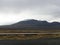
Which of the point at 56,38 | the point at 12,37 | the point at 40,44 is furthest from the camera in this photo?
the point at 56,38

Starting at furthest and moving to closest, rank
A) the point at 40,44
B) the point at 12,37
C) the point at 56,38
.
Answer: the point at 56,38
the point at 40,44
the point at 12,37

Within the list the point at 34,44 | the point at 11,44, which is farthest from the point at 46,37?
the point at 11,44

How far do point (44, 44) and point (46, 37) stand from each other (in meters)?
3.04

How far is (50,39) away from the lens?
1998cm

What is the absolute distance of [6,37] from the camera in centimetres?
1611

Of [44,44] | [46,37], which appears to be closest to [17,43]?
[44,44]

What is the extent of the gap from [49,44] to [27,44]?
5.28 ft

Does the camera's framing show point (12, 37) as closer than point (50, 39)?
Yes

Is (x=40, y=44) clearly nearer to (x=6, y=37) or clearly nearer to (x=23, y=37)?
(x=23, y=37)

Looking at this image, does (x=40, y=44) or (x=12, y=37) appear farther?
(x=40, y=44)

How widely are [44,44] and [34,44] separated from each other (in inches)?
31.1

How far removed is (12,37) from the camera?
15.9 metres

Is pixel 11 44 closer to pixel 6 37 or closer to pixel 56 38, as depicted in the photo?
pixel 6 37

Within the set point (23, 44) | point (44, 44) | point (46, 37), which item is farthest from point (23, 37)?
point (46, 37)
